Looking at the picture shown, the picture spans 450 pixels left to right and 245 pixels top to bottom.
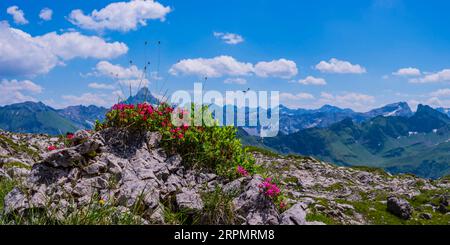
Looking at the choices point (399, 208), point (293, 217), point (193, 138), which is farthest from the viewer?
point (399, 208)

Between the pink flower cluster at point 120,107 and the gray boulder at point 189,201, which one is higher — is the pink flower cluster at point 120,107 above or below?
above

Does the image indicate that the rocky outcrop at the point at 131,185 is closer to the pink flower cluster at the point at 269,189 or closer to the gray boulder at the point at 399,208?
the pink flower cluster at the point at 269,189

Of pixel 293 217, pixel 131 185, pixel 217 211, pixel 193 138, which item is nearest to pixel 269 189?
pixel 293 217

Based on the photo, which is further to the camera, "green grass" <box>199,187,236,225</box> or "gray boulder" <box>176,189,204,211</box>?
"gray boulder" <box>176,189,204,211</box>

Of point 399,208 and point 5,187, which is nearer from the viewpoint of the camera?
point 5,187

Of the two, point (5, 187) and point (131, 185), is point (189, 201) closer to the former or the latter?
point (131, 185)

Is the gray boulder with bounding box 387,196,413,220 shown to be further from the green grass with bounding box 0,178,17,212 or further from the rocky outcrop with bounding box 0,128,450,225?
the green grass with bounding box 0,178,17,212

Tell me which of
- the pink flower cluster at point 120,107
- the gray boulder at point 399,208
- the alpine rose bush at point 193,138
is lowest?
the gray boulder at point 399,208

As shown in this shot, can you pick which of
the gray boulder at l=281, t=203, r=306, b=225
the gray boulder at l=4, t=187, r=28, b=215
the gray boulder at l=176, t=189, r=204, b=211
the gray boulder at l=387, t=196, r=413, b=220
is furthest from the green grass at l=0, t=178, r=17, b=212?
the gray boulder at l=387, t=196, r=413, b=220

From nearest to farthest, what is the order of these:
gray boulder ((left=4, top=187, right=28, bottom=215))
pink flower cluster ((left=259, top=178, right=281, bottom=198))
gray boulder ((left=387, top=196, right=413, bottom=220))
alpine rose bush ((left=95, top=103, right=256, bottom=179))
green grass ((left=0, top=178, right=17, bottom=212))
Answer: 1. gray boulder ((left=4, top=187, right=28, bottom=215))
2. pink flower cluster ((left=259, top=178, right=281, bottom=198))
3. green grass ((left=0, top=178, right=17, bottom=212))
4. alpine rose bush ((left=95, top=103, right=256, bottom=179))
5. gray boulder ((left=387, top=196, right=413, bottom=220))

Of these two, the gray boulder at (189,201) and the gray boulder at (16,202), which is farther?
the gray boulder at (189,201)

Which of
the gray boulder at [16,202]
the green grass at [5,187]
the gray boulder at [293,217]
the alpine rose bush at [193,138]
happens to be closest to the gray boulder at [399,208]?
the alpine rose bush at [193,138]
